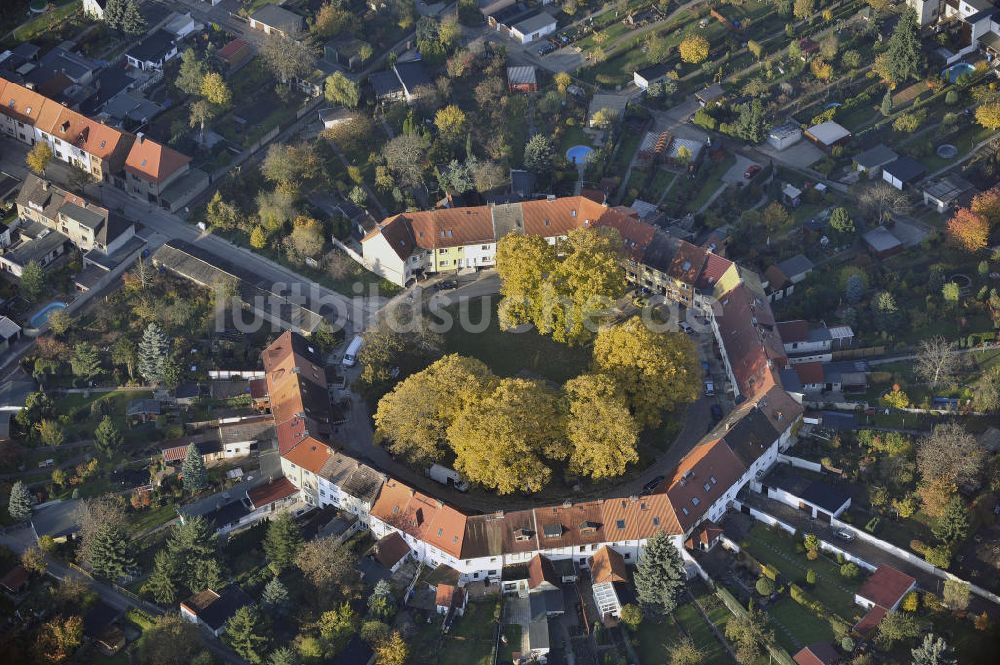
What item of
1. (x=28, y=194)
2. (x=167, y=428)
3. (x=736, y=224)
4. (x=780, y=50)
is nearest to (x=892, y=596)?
(x=736, y=224)

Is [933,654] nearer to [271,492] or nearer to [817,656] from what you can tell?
[817,656]

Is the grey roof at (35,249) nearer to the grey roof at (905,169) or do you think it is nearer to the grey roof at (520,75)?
the grey roof at (520,75)

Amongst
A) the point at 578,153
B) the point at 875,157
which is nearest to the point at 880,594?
the point at 875,157

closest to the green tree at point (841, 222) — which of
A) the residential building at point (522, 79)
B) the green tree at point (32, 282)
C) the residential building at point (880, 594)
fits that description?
the residential building at point (522, 79)

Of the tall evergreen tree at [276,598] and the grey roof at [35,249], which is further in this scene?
the grey roof at [35,249]

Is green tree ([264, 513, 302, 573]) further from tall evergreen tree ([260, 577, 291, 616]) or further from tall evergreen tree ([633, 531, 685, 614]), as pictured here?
tall evergreen tree ([633, 531, 685, 614])

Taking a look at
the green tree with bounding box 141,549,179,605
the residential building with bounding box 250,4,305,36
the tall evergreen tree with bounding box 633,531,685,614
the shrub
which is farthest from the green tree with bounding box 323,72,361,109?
the shrub

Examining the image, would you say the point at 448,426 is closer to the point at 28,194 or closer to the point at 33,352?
the point at 33,352
